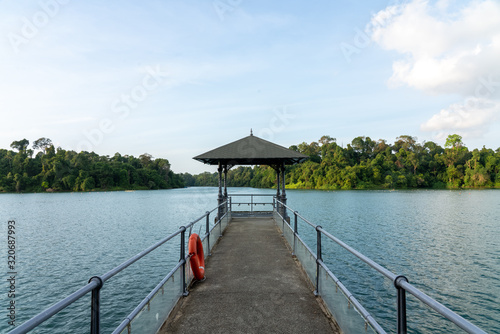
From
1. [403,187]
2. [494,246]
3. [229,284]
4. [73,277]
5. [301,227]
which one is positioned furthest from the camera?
[403,187]

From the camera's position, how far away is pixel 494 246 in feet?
54.5

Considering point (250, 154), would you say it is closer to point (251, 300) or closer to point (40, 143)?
point (251, 300)

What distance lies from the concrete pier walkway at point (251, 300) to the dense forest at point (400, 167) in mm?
101190

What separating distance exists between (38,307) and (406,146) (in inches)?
5284

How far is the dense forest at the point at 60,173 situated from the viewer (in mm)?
108525

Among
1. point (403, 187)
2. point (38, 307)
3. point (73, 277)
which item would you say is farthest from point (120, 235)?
point (403, 187)

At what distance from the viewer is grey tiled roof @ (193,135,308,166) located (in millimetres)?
13375

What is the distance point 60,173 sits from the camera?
361 feet

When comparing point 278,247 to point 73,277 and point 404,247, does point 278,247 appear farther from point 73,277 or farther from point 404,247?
point 404,247

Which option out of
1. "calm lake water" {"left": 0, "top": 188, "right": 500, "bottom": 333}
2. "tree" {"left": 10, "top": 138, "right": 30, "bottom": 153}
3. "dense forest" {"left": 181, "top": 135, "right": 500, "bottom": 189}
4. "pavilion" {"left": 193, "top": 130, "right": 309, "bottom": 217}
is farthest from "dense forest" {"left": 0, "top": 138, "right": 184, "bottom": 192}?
"pavilion" {"left": 193, "top": 130, "right": 309, "bottom": 217}

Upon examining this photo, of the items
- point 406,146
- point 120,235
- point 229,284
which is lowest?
point 120,235

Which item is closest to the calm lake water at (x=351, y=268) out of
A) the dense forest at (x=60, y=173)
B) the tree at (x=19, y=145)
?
the dense forest at (x=60, y=173)

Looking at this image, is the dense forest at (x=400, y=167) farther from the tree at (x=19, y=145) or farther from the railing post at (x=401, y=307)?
the tree at (x=19, y=145)

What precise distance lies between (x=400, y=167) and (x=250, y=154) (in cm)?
11113
